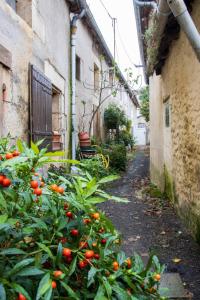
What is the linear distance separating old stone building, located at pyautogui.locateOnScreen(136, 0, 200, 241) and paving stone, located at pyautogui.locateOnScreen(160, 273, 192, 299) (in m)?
0.98

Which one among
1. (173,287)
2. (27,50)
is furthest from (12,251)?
(27,50)

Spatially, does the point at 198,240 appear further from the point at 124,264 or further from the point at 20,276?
the point at 20,276

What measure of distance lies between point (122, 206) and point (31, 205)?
5294mm

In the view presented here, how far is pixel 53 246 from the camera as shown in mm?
1461

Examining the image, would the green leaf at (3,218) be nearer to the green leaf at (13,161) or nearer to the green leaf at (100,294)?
the green leaf at (13,161)

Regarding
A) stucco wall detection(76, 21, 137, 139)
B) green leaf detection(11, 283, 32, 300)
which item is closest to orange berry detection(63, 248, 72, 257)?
green leaf detection(11, 283, 32, 300)

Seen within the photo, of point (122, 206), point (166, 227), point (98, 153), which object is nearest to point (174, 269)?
point (166, 227)

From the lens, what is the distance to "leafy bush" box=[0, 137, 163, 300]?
4.34ft

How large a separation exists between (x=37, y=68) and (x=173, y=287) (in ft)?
13.3

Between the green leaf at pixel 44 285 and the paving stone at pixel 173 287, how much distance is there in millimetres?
1746

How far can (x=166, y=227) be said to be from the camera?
203 inches

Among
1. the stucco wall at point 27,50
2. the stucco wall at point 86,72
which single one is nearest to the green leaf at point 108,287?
the stucco wall at point 27,50

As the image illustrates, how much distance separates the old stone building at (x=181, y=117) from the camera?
171 inches

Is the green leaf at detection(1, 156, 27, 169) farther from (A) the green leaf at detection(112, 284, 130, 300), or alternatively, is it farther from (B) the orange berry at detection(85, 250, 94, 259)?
(A) the green leaf at detection(112, 284, 130, 300)
